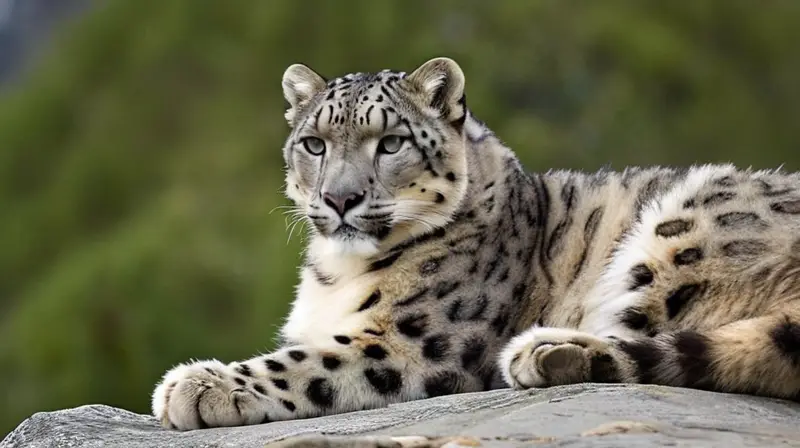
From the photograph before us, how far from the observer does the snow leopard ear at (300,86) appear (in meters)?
4.34

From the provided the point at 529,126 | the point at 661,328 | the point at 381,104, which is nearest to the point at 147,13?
the point at 529,126

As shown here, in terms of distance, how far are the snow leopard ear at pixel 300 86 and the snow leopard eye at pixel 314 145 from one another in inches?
8.8

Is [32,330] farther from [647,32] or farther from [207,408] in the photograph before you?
[207,408]

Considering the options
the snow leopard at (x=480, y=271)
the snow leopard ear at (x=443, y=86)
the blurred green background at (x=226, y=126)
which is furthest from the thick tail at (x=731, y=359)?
the blurred green background at (x=226, y=126)

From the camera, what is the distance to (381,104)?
4.08 m

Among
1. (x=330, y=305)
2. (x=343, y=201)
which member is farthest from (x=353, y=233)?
(x=330, y=305)

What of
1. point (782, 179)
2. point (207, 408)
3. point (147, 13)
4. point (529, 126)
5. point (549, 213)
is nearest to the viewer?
point (207, 408)

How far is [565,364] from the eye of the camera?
3236 millimetres

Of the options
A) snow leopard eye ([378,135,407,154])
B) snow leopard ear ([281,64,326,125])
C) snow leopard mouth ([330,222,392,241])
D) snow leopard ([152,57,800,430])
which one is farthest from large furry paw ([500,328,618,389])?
snow leopard ear ([281,64,326,125])

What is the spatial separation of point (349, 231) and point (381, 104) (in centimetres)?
43

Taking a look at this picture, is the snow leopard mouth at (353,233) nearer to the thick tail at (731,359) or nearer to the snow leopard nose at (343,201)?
the snow leopard nose at (343,201)

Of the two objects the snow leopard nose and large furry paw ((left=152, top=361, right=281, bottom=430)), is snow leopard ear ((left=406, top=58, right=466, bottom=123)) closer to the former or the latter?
the snow leopard nose

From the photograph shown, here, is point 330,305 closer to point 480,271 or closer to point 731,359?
point 480,271

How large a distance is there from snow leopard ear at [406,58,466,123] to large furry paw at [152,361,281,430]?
1175mm
